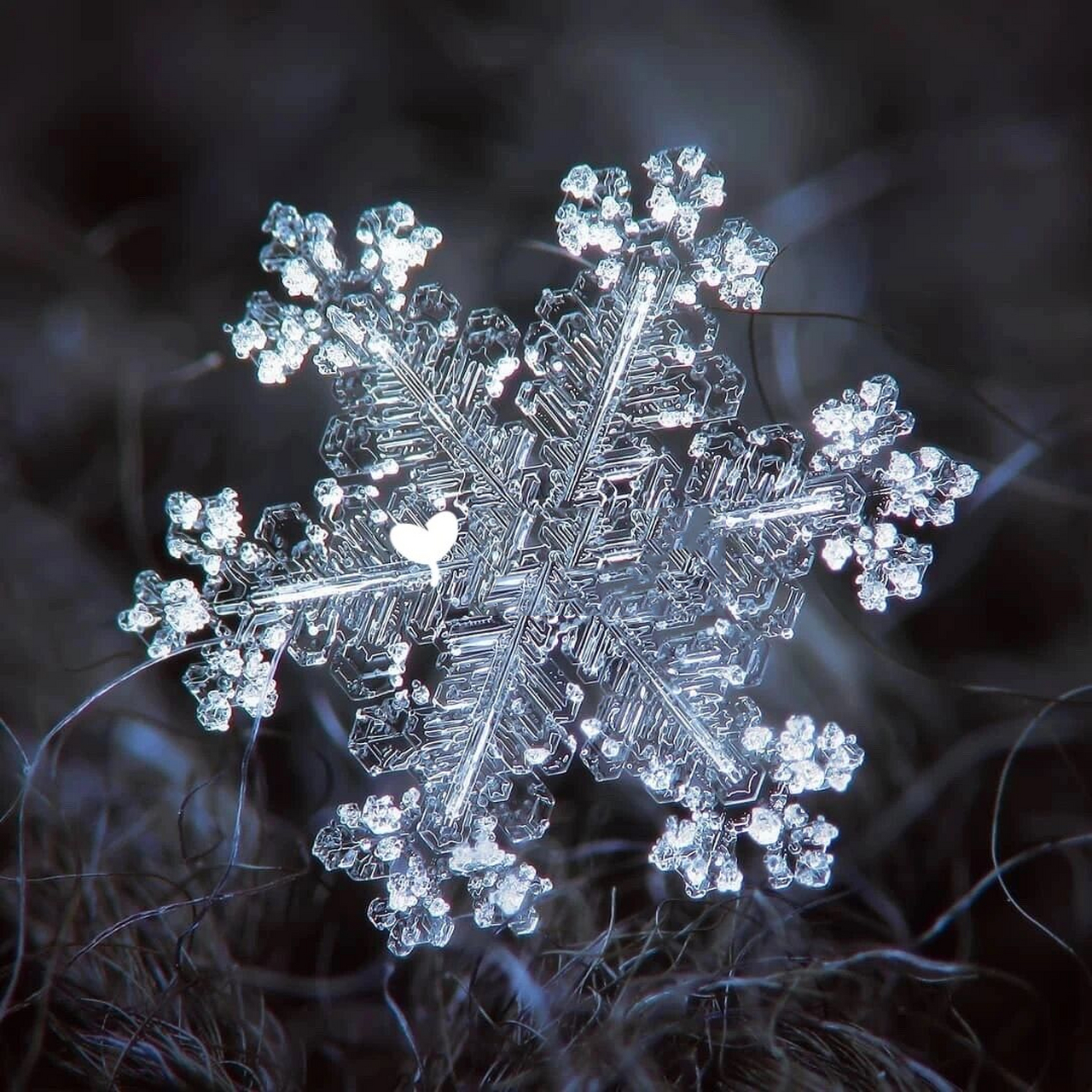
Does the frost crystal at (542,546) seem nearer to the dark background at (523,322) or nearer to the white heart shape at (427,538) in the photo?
the white heart shape at (427,538)

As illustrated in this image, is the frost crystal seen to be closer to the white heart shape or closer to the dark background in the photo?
the white heart shape

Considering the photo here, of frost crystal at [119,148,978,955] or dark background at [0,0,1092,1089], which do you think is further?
dark background at [0,0,1092,1089]

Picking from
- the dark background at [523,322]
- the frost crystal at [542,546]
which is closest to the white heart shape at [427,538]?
the frost crystal at [542,546]

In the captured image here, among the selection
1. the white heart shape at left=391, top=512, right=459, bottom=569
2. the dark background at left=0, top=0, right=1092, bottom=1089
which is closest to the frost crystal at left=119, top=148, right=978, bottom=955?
the white heart shape at left=391, top=512, right=459, bottom=569

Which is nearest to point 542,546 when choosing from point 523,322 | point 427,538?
point 427,538

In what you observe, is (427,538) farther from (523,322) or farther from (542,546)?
(523,322)
